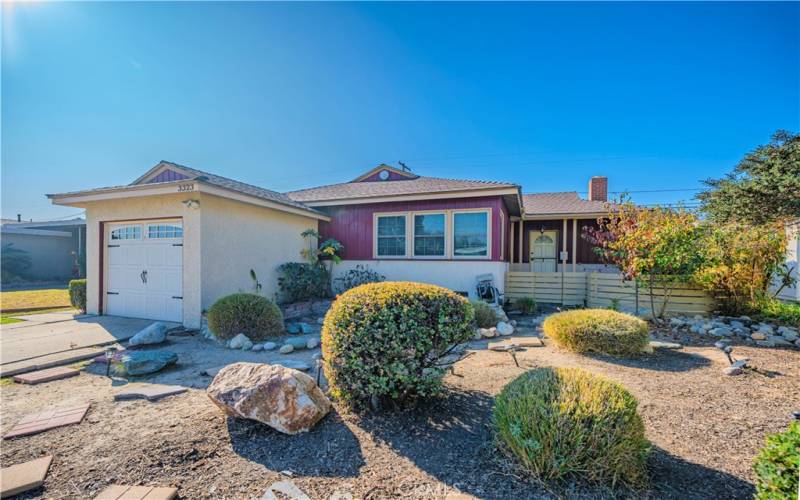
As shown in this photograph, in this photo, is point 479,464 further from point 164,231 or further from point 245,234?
A: point 164,231

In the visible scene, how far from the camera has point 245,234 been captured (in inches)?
310

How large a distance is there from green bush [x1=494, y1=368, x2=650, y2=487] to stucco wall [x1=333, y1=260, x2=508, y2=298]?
673 cm

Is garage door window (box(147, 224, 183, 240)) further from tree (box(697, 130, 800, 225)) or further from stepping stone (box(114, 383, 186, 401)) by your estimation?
tree (box(697, 130, 800, 225))

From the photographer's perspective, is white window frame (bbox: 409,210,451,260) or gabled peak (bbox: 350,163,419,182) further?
gabled peak (bbox: 350,163,419,182)

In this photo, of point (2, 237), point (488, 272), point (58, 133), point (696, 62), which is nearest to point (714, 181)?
point (696, 62)

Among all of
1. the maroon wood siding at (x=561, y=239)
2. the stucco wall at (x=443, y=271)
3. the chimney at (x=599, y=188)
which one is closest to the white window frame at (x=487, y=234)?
the stucco wall at (x=443, y=271)

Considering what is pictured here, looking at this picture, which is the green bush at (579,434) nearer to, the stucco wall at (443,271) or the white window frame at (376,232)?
the stucco wall at (443,271)

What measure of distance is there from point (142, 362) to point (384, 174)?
12025mm

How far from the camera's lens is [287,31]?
284 inches

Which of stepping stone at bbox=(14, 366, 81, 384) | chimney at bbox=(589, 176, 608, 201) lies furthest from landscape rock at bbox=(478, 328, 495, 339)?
chimney at bbox=(589, 176, 608, 201)

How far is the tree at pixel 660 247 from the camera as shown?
6855 mm

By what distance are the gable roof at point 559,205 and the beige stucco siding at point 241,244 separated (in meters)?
9.09

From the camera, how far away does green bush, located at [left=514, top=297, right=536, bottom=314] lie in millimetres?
9133

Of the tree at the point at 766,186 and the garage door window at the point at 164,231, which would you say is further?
the tree at the point at 766,186
